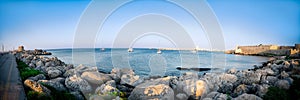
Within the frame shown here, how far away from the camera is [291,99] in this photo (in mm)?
8125

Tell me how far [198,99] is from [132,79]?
3.65 m

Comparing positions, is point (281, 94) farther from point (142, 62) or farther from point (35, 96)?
point (142, 62)

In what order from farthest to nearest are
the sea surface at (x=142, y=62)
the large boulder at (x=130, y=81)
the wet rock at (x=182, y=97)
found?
the sea surface at (x=142, y=62) → the large boulder at (x=130, y=81) → the wet rock at (x=182, y=97)

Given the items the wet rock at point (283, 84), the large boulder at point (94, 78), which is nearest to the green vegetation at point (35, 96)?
the large boulder at point (94, 78)

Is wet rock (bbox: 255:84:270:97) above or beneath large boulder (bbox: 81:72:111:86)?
beneath

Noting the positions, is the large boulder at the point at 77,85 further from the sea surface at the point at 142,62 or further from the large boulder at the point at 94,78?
the sea surface at the point at 142,62

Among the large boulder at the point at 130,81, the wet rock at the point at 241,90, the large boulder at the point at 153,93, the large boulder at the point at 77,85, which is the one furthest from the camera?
the large boulder at the point at 130,81

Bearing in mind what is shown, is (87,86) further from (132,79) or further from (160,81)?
(160,81)

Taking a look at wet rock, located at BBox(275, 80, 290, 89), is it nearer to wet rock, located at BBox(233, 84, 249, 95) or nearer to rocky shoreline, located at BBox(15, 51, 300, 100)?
rocky shoreline, located at BBox(15, 51, 300, 100)

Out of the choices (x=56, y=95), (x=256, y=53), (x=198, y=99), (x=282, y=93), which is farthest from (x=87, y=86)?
(x=256, y=53)

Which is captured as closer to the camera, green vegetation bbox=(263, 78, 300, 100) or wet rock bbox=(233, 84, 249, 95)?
green vegetation bbox=(263, 78, 300, 100)

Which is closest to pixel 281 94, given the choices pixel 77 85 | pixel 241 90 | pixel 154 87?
→ pixel 241 90

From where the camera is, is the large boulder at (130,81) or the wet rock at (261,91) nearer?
the wet rock at (261,91)

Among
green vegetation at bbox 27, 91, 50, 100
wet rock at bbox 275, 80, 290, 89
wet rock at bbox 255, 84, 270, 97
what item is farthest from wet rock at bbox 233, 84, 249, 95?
green vegetation at bbox 27, 91, 50, 100
